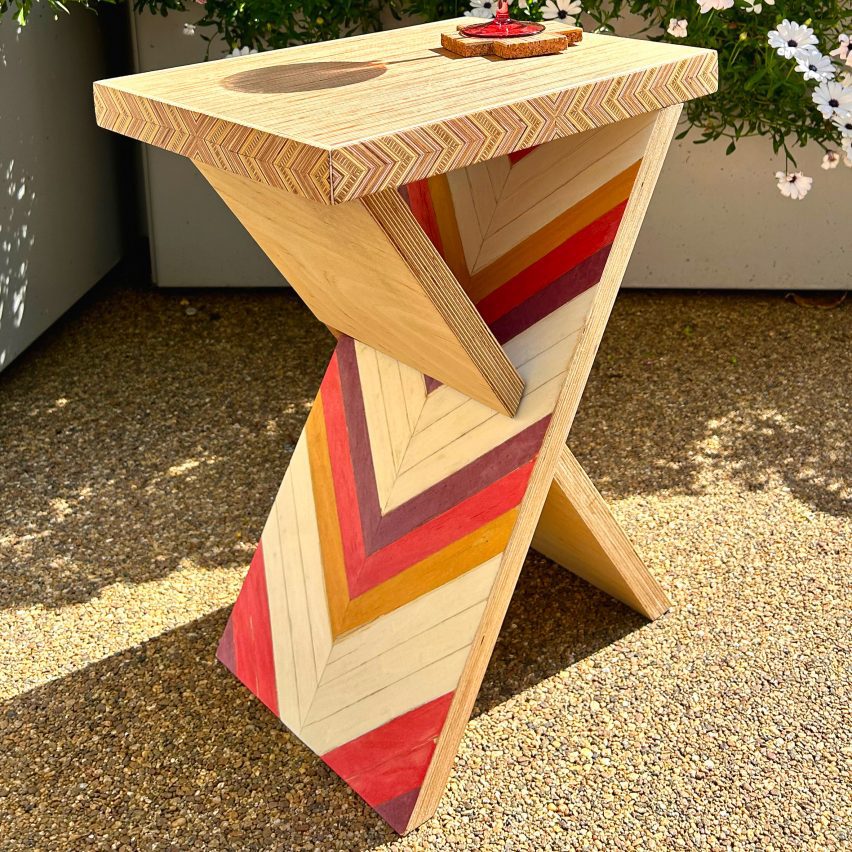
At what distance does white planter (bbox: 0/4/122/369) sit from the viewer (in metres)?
2.98

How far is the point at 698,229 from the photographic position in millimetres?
3541

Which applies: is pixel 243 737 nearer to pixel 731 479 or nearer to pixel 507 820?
pixel 507 820

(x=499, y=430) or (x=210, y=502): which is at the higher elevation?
(x=499, y=430)

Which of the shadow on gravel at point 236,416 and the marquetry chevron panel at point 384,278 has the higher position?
the marquetry chevron panel at point 384,278

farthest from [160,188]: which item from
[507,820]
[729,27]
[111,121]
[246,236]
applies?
[507,820]

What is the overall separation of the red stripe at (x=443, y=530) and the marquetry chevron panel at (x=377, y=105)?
554 millimetres

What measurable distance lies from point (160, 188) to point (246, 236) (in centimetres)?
31

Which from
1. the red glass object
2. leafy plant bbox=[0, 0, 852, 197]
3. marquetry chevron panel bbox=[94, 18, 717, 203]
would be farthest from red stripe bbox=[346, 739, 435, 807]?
leafy plant bbox=[0, 0, 852, 197]

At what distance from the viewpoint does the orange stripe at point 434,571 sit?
1688mm

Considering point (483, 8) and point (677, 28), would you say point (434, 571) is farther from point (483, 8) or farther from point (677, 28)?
point (677, 28)

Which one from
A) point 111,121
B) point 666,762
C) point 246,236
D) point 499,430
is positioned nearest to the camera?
point 111,121

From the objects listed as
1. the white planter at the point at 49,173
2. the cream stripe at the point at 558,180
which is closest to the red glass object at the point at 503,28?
the cream stripe at the point at 558,180

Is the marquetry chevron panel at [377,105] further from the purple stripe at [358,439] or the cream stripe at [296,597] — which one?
the cream stripe at [296,597]

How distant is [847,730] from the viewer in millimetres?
1958
